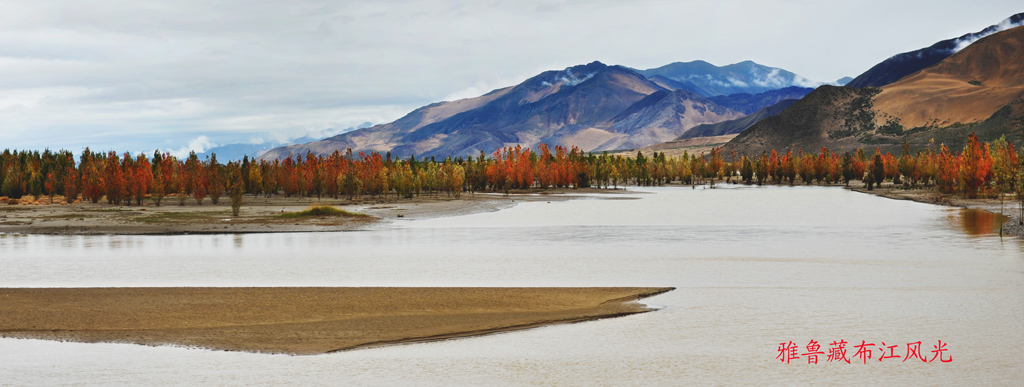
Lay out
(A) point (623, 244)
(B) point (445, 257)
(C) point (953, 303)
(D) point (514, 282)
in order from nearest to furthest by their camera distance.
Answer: (C) point (953, 303), (D) point (514, 282), (B) point (445, 257), (A) point (623, 244)

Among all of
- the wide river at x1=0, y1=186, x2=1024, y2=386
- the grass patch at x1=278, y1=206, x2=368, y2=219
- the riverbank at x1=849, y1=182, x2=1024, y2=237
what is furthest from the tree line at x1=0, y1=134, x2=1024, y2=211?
the wide river at x1=0, y1=186, x2=1024, y2=386

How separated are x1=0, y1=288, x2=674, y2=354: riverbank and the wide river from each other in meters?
1.00

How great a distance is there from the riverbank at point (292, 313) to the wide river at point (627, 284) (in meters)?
1.00

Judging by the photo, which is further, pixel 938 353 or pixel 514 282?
pixel 514 282

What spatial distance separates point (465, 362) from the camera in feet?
53.6

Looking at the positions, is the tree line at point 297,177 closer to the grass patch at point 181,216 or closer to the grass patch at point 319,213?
the grass patch at point 181,216

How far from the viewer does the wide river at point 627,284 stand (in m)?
15.4

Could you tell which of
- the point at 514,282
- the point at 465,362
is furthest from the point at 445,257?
the point at 465,362

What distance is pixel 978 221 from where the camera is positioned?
205 feet

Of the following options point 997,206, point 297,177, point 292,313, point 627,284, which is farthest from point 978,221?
point 297,177

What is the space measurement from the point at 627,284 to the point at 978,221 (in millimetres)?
48337

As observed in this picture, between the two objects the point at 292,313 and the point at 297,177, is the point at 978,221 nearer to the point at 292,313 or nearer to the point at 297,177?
the point at 292,313

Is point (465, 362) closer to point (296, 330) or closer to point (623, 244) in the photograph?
point (296, 330)

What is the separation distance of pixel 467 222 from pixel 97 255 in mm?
33857
